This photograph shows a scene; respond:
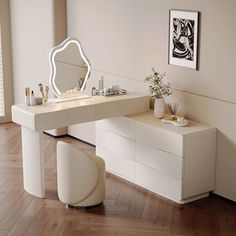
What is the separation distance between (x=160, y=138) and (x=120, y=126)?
22.9 inches

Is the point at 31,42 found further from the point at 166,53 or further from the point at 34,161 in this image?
the point at 34,161

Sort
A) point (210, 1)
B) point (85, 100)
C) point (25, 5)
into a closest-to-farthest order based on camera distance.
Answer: point (210, 1), point (85, 100), point (25, 5)

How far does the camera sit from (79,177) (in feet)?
17.2

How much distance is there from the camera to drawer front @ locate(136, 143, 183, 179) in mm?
5328

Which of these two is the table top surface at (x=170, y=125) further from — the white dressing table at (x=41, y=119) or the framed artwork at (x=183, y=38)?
the framed artwork at (x=183, y=38)

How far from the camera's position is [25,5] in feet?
24.3

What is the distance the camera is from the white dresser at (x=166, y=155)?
5.30 m

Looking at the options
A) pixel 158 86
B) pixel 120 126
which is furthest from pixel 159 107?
pixel 120 126

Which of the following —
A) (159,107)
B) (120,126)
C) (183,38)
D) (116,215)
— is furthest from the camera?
(120,126)

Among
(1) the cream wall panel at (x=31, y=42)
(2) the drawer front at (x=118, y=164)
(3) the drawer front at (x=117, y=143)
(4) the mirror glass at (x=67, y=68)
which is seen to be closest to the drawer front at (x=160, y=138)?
(3) the drawer front at (x=117, y=143)

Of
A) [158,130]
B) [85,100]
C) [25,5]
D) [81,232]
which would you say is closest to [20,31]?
[25,5]

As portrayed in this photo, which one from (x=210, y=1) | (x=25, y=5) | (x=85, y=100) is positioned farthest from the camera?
(x=25, y=5)

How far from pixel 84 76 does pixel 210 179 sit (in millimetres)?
1649

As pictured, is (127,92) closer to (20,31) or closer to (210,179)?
(210,179)
